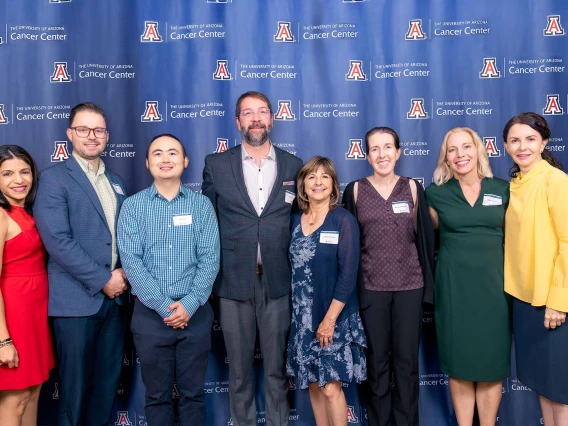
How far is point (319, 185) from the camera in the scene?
2.41m

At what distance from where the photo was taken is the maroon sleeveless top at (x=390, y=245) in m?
2.46

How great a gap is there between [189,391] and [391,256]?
50.4 inches

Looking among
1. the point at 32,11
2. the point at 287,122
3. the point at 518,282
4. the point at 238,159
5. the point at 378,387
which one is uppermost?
the point at 32,11

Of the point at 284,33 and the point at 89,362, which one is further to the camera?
the point at 284,33

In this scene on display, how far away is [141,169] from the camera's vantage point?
315 cm

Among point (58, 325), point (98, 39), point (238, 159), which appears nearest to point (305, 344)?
point (238, 159)

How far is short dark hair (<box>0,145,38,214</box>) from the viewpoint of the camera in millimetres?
2282

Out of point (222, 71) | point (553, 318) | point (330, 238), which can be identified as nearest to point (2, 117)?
point (222, 71)

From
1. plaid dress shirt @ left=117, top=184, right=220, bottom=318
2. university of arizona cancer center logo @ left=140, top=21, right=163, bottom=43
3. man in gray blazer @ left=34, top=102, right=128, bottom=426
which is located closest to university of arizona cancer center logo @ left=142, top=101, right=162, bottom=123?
university of arizona cancer center logo @ left=140, top=21, right=163, bottom=43

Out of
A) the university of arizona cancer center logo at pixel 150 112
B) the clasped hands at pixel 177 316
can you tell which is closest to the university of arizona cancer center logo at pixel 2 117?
the university of arizona cancer center logo at pixel 150 112

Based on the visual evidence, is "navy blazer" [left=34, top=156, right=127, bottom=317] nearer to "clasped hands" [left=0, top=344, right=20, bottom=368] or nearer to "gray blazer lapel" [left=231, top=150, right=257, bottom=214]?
"clasped hands" [left=0, top=344, right=20, bottom=368]

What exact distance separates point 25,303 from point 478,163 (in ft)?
8.26

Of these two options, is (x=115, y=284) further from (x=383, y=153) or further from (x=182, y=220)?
(x=383, y=153)

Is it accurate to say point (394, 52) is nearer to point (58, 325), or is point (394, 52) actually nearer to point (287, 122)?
point (287, 122)
